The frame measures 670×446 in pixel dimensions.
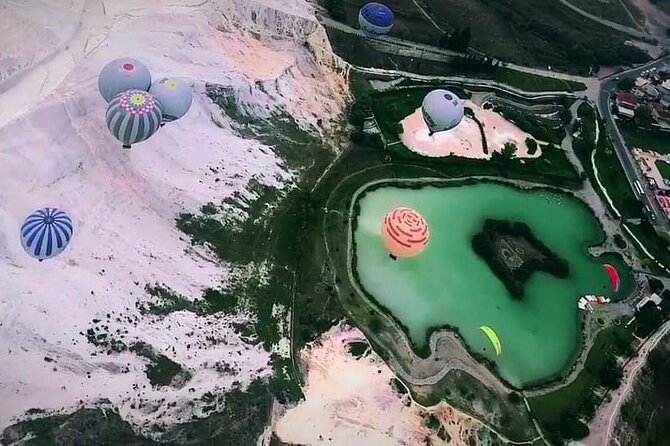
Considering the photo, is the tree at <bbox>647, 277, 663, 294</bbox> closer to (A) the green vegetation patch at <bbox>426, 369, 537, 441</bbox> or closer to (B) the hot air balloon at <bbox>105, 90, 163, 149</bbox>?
(A) the green vegetation patch at <bbox>426, 369, 537, 441</bbox>

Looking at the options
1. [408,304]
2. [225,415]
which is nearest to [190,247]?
[225,415]

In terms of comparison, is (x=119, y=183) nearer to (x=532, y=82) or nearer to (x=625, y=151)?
(x=532, y=82)

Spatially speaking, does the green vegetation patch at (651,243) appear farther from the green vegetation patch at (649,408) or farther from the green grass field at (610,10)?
the green grass field at (610,10)

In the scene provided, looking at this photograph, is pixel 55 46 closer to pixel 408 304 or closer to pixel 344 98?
pixel 344 98

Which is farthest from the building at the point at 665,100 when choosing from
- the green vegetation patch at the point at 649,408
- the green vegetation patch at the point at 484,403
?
the green vegetation patch at the point at 484,403

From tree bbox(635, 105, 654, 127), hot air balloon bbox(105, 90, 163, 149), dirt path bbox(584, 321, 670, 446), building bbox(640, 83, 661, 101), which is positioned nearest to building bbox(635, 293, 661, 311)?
dirt path bbox(584, 321, 670, 446)

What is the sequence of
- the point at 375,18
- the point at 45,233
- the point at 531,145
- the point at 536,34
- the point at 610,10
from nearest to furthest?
the point at 45,233
the point at 531,145
the point at 375,18
the point at 536,34
the point at 610,10

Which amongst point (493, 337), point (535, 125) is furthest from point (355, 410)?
point (535, 125)
